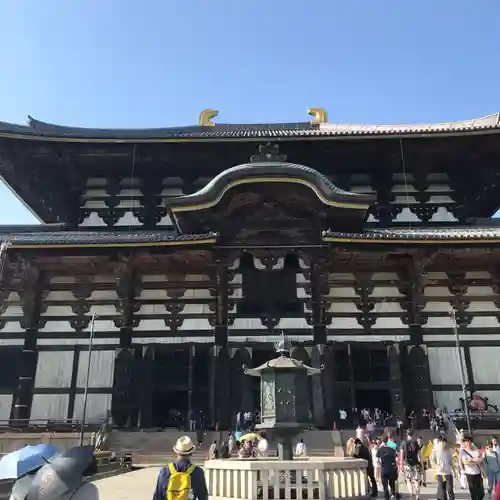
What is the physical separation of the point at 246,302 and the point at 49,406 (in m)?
7.77

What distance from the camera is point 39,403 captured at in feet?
60.4

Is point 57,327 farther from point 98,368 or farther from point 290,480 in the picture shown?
point 290,480

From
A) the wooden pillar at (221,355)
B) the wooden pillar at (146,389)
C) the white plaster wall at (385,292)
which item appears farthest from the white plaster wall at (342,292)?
the wooden pillar at (146,389)

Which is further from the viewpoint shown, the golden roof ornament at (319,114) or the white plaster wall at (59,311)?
the golden roof ornament at (319,114)

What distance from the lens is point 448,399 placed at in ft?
60.1

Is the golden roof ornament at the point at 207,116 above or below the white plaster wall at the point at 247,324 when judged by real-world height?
above

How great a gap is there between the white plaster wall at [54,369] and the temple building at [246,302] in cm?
4

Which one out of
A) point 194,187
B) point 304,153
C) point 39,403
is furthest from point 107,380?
point 304,153

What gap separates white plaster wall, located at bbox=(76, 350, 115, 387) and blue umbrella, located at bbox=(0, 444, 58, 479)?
14091 millimetres

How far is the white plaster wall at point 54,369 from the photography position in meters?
18.6

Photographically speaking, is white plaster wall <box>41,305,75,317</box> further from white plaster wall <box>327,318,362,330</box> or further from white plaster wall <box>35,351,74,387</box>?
white plaster wall <box>327,318,362,330</box>

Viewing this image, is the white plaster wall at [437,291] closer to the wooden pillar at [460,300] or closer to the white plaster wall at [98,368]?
the wooden pillar at [460,300]

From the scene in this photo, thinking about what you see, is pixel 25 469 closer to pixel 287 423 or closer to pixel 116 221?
pixel 287 423

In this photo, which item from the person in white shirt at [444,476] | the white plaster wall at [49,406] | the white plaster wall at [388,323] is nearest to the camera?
the person in white shirt at [444,476]
